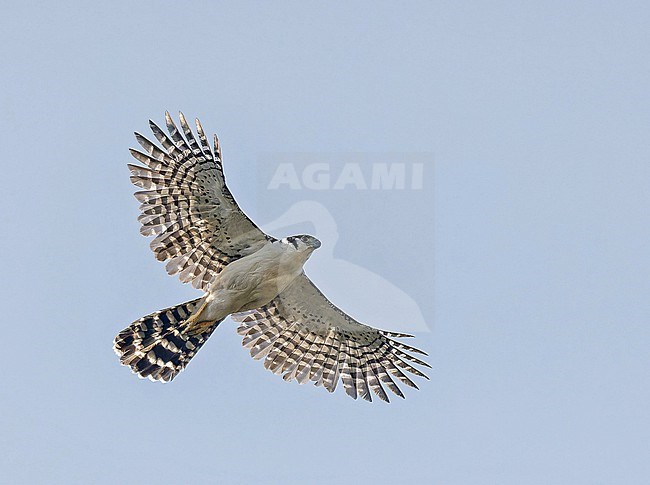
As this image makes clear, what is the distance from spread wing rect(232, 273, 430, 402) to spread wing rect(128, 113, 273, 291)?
1.11 meters

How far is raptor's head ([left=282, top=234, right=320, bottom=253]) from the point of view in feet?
49.6

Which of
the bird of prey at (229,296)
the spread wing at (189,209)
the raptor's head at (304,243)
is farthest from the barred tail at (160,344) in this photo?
the raptor's head at (304,243)

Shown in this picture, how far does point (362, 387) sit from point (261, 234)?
9.29ft

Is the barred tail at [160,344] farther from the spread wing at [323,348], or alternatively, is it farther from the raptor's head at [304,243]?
the raptor's head at [304,243]

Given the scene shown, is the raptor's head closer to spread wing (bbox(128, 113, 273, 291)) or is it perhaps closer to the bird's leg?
spread wing (bbox(128, 113, 273, 291))

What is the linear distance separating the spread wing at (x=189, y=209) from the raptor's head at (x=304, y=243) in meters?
0.57

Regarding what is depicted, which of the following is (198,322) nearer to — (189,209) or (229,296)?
(229,296)

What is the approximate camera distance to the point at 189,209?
605 inches

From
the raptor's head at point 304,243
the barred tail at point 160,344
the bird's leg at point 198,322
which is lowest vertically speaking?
the barred tail at point 160,344

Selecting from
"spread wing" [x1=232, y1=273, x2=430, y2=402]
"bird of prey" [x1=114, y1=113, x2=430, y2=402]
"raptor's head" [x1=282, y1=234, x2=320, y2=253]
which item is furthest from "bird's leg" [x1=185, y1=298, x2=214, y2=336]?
"raptor's head" [x1=282, y1=234, x2=320, y2=253]

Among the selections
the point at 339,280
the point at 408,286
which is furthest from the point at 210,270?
the point at 408,286

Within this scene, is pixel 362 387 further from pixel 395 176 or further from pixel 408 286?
pixel 395 176

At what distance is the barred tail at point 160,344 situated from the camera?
622 inches

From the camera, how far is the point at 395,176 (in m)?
15.1
